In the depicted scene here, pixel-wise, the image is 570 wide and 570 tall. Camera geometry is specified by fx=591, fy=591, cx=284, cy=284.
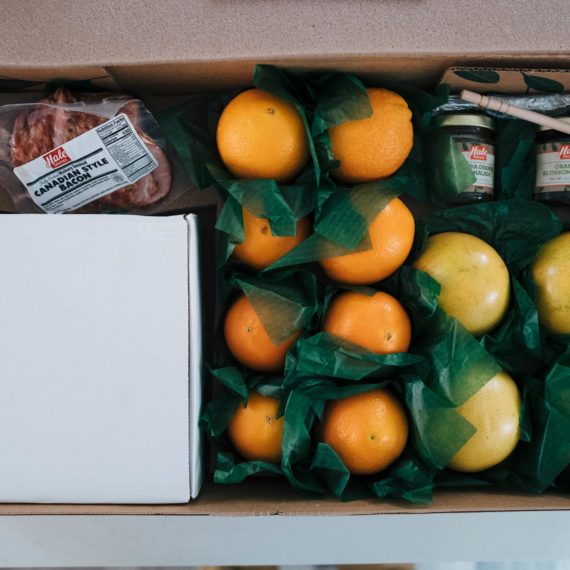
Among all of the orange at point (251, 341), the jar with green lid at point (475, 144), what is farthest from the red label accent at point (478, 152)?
the orange at point (251, 341)

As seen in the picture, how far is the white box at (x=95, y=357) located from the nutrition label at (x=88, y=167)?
150 mm

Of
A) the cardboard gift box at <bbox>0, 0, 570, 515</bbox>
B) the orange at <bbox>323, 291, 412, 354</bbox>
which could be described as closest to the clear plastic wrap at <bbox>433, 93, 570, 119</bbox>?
the cardboard gift box at <bbox>0, 0, 570, 515</bbox>

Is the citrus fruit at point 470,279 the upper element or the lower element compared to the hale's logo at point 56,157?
lower

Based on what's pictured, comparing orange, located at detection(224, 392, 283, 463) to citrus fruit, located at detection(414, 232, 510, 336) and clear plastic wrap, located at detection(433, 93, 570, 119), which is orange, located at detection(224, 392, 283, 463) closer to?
citrus fruit, located at detection(414, 232, 510, 336)

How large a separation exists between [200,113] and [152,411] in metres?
0.42

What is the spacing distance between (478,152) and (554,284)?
209mm

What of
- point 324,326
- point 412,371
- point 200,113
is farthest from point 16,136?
point 412,371

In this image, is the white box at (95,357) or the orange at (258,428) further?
the orange at (258,428)

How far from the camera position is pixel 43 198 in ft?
2.64

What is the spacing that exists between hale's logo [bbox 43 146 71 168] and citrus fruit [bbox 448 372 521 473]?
0.61 meters

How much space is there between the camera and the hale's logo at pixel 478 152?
0.81 m

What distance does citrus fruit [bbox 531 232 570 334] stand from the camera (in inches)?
31.8

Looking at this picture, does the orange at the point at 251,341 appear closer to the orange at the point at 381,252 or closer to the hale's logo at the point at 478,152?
the orange at the point at 381,252

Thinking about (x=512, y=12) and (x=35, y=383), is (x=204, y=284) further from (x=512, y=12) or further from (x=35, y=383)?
(x=512, y=12)
